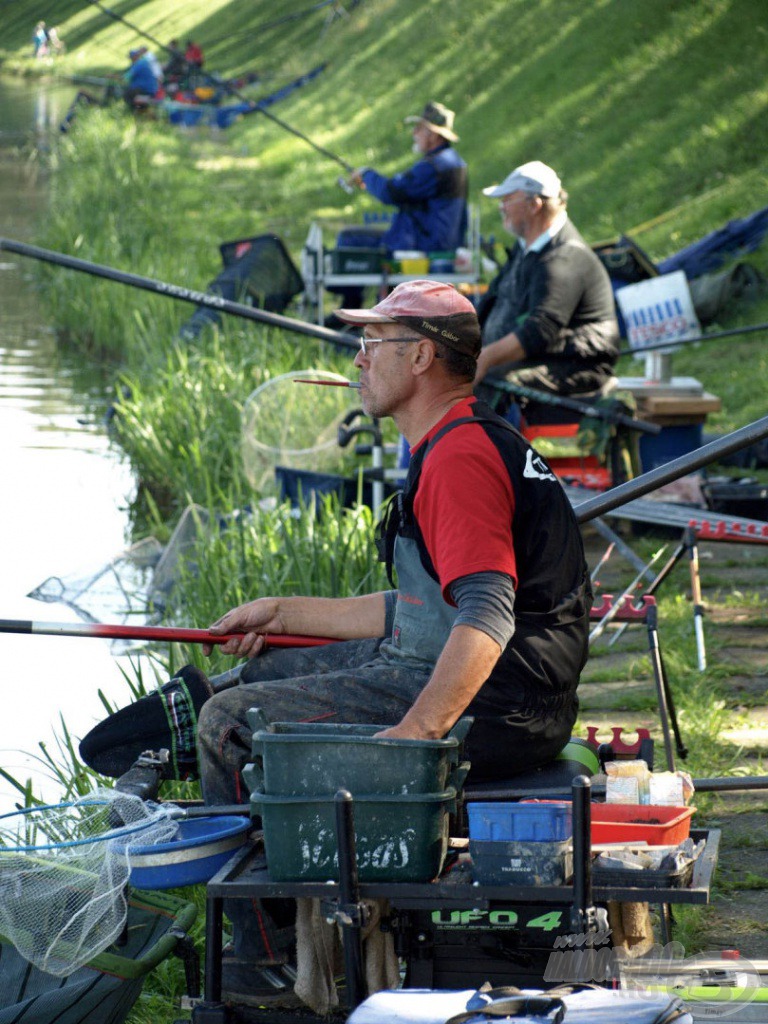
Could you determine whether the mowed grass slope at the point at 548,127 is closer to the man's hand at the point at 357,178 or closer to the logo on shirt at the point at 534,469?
the man's hand at the point at 357,178

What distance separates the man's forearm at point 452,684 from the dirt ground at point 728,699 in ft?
3.20

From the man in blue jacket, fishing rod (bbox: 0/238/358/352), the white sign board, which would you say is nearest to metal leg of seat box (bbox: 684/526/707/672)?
fishing rod (bbox: 0/238/358/352)

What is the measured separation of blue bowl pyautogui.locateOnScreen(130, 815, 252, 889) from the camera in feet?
9.73

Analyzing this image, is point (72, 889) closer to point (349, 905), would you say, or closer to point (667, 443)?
point (349, 905)

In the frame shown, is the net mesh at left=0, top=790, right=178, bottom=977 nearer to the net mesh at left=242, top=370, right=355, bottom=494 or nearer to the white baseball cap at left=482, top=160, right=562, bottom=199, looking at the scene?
the white baseball cap at left=482, top=160, right=562, bottom=199

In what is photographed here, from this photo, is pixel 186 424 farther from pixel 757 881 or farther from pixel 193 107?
pixel 193 107

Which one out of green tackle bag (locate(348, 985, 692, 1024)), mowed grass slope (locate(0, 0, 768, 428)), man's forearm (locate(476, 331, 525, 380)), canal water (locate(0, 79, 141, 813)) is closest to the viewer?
green tackle bag (locate(348, 985, 692, 1024))

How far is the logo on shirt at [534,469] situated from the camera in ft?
10.6

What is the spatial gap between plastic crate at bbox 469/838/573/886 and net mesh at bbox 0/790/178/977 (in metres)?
0.66

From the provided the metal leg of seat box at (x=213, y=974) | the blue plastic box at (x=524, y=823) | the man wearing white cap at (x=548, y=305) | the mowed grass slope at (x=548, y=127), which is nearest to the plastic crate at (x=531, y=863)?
the blue plastic box at (x=524, y=823)

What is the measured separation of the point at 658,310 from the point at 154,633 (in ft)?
22.3

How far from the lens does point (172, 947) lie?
3.37 m

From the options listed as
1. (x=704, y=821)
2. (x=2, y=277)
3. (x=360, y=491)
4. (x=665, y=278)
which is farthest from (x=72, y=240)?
(x=704, y=821)

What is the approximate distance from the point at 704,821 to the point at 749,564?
2.52 metres
